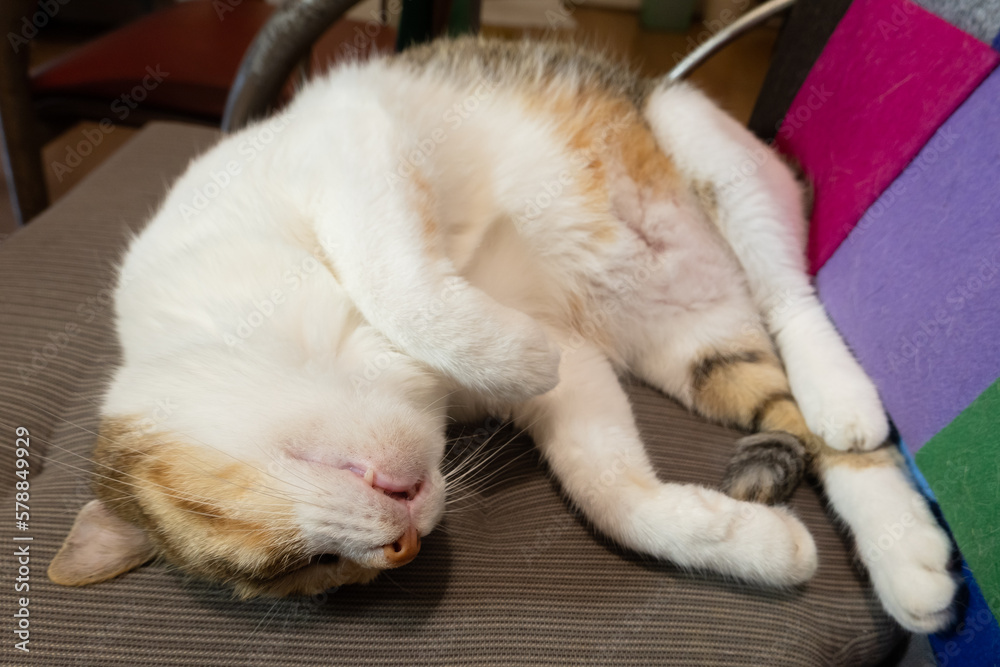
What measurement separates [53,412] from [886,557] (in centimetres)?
166

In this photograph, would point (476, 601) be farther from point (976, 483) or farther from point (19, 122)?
point (19, 122)

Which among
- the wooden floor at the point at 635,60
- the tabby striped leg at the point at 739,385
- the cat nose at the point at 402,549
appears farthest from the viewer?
the wooden floor at the point at 635,60

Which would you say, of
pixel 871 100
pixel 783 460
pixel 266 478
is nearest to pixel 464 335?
pixel 266 478

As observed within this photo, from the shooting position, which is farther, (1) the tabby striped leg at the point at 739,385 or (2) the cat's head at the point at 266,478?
(1) the tabby striped leg at the point at 739,385

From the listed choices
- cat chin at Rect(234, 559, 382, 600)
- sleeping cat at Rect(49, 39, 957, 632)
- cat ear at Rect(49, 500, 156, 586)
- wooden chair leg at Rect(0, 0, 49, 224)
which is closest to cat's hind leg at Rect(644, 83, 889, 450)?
sleeping cat at Rect(49, 39, 957, 632)

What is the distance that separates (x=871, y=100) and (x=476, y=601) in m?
1.25

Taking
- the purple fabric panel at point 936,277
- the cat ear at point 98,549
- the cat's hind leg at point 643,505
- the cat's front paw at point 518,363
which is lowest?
the cat ear at point 98,549

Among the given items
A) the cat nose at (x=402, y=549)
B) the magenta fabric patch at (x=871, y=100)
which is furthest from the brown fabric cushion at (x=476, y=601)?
the magenta fabric patch at (x=871, y=100)

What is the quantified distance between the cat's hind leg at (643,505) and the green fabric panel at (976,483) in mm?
226

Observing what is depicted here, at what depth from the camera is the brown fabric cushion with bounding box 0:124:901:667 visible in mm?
903

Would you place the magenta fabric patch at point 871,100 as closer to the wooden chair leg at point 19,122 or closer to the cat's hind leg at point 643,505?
the cat's hind leg at point 643,505

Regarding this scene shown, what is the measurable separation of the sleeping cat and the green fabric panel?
0.08 meters

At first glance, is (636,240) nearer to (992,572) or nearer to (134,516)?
(992,572)

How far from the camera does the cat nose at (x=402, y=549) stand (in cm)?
86
